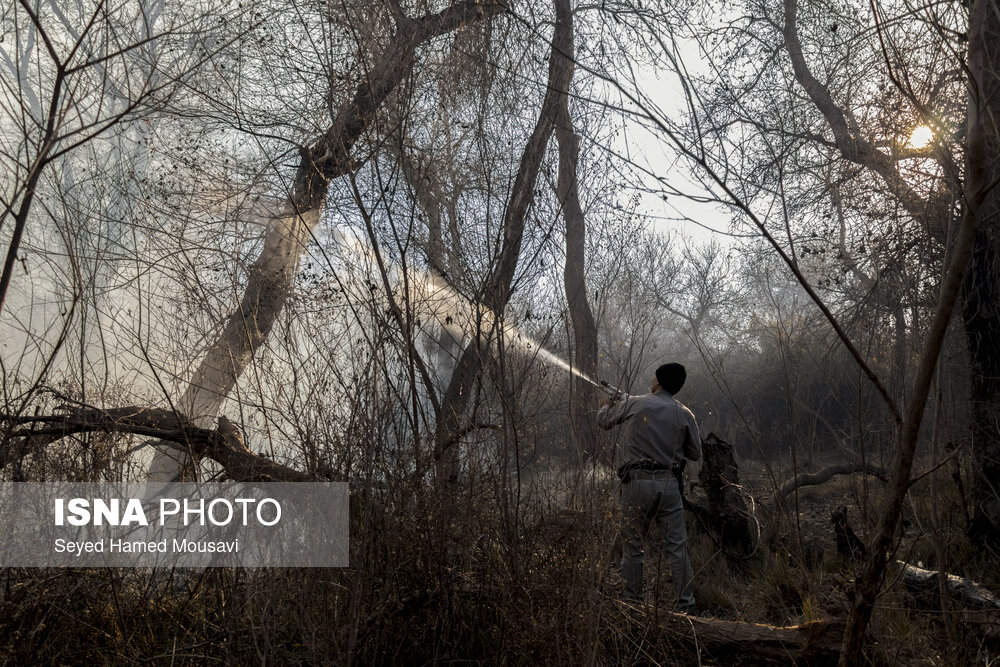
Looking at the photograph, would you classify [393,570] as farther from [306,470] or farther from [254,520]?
[254,520]

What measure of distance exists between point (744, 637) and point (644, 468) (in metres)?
1.37

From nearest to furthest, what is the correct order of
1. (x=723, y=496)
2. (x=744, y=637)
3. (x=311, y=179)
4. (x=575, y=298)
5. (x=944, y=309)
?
(x=944, y=309) < (x=744, y=637) < (x=311, y=179) < (x=575, y=298) < (x=723, y=496)

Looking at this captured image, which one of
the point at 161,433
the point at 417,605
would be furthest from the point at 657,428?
the point at 161,433

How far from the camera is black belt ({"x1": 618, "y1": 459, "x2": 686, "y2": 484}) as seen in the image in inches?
182

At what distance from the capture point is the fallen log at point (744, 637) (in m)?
3.32

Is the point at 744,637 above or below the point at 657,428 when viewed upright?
below

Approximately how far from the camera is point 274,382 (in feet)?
11.1

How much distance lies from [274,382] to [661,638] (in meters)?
2.11

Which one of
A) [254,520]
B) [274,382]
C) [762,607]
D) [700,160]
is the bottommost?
[762,607]

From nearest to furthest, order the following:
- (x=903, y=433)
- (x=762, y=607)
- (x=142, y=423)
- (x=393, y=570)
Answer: (x=903, y=433)
(x=393, y=570)
(x=142, y=423)
(x=762, y=607)

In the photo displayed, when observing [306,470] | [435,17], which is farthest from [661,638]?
[435,17]

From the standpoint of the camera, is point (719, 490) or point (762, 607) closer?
point (762, 607)

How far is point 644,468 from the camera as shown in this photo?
475cm

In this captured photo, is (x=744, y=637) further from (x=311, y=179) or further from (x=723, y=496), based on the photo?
(x=723, y=496)
